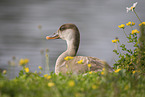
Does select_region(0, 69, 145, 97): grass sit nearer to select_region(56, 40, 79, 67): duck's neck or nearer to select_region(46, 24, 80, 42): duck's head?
select_region(56, 40, 79, 67): duck's neck

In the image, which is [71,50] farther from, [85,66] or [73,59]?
[85,66]

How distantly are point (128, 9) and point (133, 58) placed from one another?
3.91 ft

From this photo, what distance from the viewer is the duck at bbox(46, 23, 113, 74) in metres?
5.16

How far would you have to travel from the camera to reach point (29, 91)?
3.24 meters

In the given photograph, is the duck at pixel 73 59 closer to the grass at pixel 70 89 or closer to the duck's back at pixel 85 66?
the duck's back at pixel 85 66

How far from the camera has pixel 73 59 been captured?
550cm

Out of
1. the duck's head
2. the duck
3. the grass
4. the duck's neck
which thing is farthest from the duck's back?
the grass

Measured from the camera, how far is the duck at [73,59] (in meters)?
5.16

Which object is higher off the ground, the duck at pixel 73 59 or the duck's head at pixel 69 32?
the duck's head at pixel 69 32

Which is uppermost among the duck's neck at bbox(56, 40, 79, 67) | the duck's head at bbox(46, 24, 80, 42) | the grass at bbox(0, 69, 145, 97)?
the duck's head at bbox(46, 24, 80, 42)

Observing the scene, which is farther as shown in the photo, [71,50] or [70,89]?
[71,50]

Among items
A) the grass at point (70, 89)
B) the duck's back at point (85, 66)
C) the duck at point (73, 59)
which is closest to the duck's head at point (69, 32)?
the duck at point (73, 59)

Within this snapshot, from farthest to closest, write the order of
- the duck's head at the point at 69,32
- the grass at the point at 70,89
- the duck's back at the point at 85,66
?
1. the duck's head at the point at 69,32
2. the duck's back at the point at 85,66
3. the grass at the point at 70,89

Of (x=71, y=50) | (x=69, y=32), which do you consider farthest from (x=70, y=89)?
(x=69, y=32)
